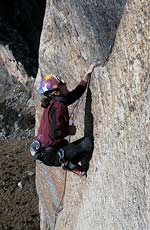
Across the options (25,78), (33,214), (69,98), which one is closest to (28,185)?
(33,214)

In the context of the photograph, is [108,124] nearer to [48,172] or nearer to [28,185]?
[48,172]

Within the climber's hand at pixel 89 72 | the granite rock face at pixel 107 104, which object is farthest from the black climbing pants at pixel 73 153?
the climber's hand at pixel 89 72

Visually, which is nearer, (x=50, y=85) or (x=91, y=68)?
(x=50, y=85)

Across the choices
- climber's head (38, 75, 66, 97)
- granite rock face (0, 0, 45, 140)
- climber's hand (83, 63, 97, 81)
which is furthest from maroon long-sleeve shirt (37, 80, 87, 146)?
granite rock face (0, 0, 45, 140)

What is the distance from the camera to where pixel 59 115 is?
51.9 ft

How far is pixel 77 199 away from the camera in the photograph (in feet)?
59.9

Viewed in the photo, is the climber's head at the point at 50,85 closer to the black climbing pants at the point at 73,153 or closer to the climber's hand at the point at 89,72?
the climber's hand at the point at 89,72

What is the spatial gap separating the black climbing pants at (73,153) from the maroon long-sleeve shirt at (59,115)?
1.56 ft

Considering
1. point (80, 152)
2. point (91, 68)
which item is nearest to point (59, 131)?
point (80, 152)

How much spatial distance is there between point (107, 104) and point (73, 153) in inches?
90.4

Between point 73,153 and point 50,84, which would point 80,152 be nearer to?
point 73,153

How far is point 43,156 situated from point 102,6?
422cm

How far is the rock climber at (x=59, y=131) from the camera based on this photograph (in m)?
15.8

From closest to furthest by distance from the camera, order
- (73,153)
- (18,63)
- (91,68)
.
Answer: (91,68) < (73,153) < (18,63)
